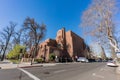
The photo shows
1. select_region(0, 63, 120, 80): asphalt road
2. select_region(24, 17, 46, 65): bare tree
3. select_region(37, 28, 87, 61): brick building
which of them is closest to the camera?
select_region(0, 63, 120, 80): asphalt road

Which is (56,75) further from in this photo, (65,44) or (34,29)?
(65,44)

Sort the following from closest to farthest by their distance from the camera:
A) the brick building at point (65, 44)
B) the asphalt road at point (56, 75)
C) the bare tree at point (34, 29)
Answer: the asphalt road at point (56, 75), the bare tree at point (34, 29), the brick building at point (65, 44)

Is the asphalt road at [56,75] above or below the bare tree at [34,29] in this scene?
below

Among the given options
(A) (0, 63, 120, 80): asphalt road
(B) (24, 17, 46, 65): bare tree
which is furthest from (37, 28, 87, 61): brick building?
(A) (0, 63, 120, 80): asphalt road

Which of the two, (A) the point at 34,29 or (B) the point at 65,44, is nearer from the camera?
(A) the point at 34,29

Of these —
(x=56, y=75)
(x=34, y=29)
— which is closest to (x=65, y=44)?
(x=34, y=29)

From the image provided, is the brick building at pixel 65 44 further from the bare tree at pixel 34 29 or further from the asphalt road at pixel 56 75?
the asphalt road at pixel 56 75

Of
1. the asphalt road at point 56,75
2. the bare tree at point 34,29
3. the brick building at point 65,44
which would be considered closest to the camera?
the asphalt road at point 56,75

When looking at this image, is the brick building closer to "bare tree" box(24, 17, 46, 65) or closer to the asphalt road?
"bare tree" box(24, 17, 46, 65)

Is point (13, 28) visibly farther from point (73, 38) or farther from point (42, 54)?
point (73, 38)

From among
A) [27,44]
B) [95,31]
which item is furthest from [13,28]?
[95,31]

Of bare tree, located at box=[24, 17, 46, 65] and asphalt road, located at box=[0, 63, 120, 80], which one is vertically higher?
bare tree, located at box=[24, 17, 46, 65]

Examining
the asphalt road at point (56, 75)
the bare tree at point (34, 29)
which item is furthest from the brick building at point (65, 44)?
the asphalt road at point (56, 75)

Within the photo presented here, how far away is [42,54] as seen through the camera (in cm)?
6006
